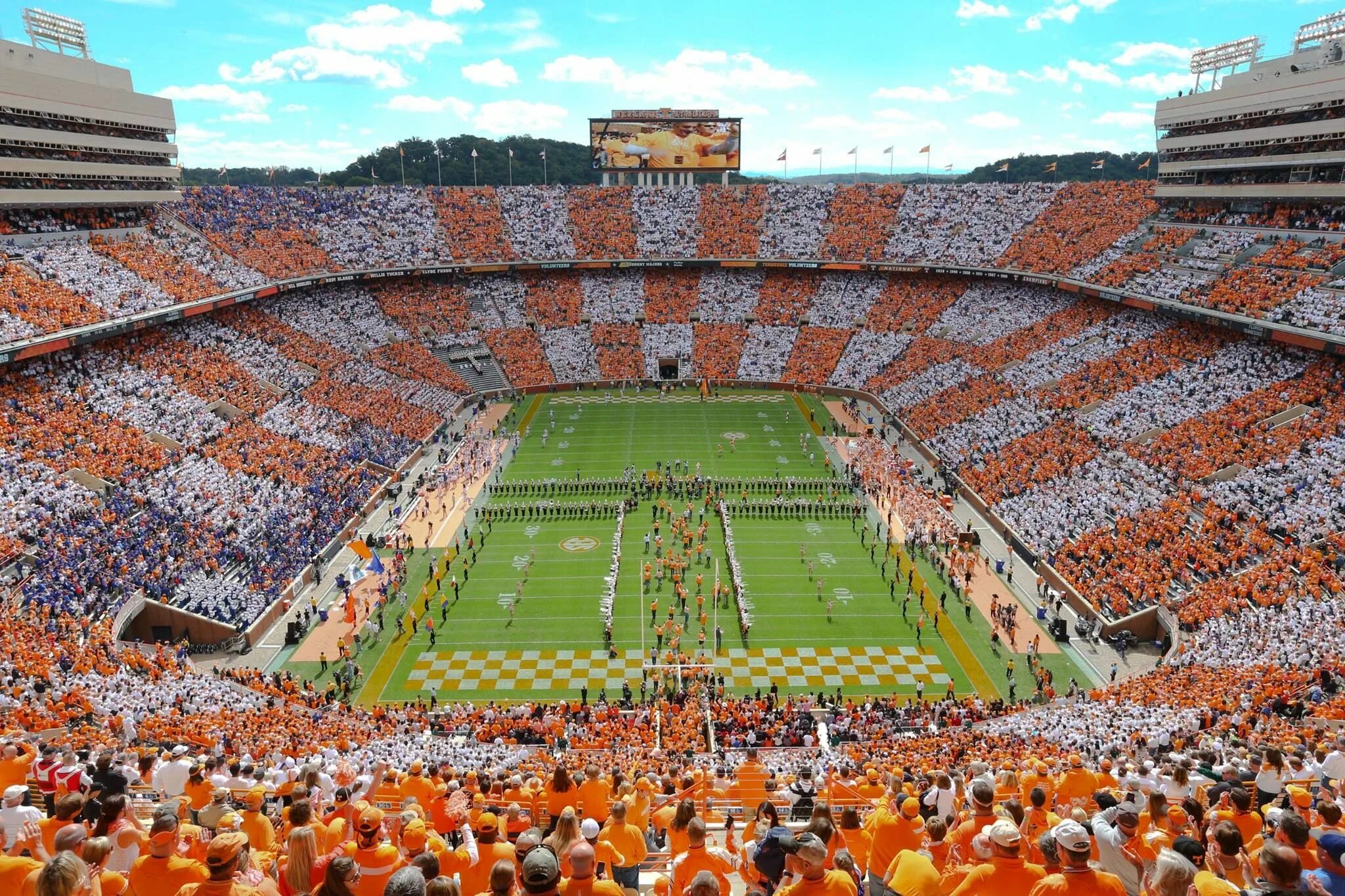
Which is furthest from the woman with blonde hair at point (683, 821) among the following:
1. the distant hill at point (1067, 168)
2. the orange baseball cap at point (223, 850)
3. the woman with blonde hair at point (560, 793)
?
the distant hill at point (1067, 168)

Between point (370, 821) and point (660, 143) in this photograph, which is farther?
point (660, 143)

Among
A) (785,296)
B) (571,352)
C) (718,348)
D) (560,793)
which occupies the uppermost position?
(785,296)

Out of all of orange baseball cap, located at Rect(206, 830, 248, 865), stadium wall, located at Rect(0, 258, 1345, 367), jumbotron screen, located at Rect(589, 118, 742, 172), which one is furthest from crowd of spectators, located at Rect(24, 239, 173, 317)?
orange baseball cap, located at Rect(206, 830, 248, 865)

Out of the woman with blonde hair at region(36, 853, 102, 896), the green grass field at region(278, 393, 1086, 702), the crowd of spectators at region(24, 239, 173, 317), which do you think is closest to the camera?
the woman with blonde hair at region(36, 853, 102, 896)

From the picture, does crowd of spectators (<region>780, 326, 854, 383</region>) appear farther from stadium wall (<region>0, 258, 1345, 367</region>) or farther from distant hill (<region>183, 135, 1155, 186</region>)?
distant hill (<region>183, 135, 1155, 186</region>)

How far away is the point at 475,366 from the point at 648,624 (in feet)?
109

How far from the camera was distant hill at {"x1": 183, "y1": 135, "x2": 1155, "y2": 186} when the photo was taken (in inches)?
4245

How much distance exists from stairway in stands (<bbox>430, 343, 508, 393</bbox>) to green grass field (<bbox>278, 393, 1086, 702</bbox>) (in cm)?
1645

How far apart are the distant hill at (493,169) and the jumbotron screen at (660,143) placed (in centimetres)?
3504

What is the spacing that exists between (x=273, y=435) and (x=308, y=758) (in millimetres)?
25678

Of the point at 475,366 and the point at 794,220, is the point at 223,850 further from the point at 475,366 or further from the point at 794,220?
the point at 794,220

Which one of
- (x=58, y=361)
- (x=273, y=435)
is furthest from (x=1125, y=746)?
(x=58, y=361)

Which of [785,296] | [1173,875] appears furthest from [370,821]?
[785,296]

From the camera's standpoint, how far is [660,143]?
68.0 m
